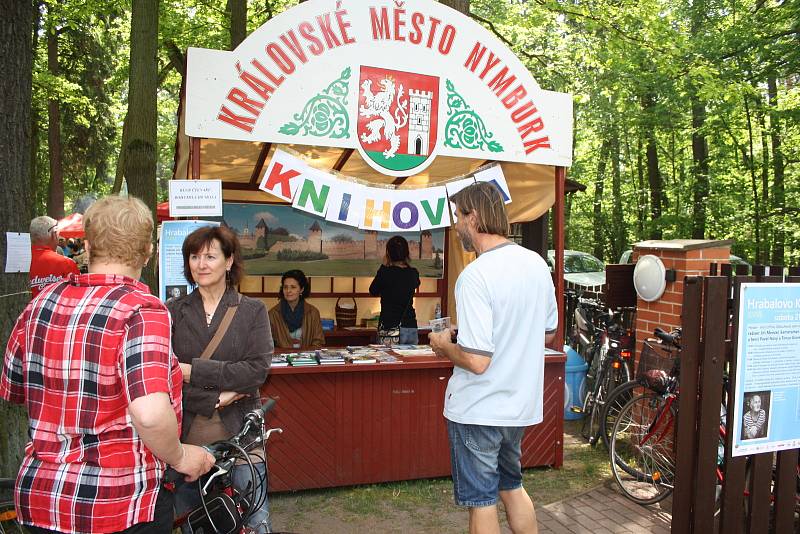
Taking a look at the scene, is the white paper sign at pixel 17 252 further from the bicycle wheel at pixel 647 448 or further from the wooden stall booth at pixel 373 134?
the bicycle wheel at pixel 647 448

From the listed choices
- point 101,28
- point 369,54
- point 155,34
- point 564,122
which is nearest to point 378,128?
point 369,54

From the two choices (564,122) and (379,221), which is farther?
(564,122)

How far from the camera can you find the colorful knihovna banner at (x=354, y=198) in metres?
4.52

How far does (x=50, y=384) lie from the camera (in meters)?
1.86

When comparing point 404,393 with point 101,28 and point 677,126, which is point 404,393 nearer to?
point 677,126

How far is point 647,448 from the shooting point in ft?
15.2

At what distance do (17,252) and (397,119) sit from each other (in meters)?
2.68

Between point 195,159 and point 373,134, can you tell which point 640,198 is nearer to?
point 373,134

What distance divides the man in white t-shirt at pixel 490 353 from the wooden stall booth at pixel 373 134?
5.62 ft

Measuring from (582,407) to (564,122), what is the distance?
3.08m

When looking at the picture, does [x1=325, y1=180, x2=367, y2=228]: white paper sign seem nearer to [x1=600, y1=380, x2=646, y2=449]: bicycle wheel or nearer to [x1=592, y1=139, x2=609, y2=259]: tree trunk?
[x1=600, y1=380, x2=646, y2=449]: bicycle wheel

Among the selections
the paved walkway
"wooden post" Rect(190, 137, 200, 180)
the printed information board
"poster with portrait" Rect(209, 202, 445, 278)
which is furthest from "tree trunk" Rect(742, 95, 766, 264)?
the printed information board

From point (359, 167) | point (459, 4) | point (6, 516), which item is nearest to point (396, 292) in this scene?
point (359, 167)

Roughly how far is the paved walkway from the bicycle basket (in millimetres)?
895
